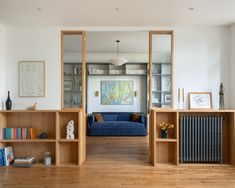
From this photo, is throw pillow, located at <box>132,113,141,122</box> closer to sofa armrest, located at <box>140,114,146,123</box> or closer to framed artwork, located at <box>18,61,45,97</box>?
sofa armrest, located at <box>140,114,146,123</box>

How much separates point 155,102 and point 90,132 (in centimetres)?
324

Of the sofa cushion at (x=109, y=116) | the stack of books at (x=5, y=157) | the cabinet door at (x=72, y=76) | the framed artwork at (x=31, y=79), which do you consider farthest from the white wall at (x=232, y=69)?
the stack of books at (x=5, y=157)

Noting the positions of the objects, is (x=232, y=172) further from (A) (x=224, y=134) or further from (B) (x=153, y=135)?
(B) (x=153, y=135)

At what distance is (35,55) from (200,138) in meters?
3.61

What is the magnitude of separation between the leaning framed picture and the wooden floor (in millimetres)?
1149

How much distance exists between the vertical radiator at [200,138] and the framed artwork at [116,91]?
161 inches

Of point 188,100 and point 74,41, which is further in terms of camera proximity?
point 74,41

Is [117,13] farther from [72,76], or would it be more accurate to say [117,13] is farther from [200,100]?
[200,100]

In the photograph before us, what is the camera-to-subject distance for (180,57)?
13.8ft

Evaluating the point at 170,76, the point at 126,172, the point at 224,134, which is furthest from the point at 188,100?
the point at 126,172

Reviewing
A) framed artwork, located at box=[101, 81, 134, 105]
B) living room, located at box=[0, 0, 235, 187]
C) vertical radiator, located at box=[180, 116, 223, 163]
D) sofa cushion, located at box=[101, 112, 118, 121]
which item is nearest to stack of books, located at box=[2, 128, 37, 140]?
living room, located at box=[0, 0, 235, 187]

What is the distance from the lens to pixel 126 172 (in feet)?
11.8

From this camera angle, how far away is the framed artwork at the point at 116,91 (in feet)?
25.9

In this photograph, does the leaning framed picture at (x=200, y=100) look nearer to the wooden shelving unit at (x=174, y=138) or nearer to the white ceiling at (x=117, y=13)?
the wooden shelving unit at (x=174, y=138)
